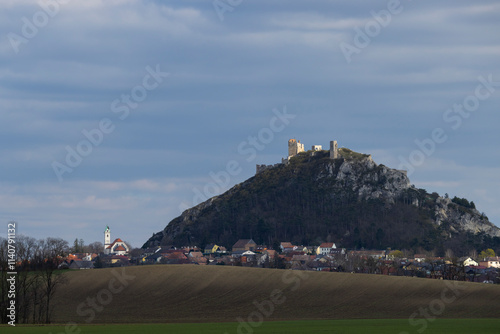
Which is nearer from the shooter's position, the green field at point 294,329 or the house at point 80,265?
the green field at point 294,329

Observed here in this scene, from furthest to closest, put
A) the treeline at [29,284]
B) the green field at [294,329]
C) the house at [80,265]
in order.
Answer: the house at [80,265], the treeline at [29,284], the green field at [294,329]

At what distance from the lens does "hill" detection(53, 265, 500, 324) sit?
92.9 m

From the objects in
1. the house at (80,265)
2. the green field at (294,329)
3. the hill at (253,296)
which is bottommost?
the green field at (294,329)

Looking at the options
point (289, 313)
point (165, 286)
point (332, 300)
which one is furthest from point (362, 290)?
point (165, 286)

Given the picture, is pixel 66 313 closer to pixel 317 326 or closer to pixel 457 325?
pixel 317 326

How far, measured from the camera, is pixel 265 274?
410ft

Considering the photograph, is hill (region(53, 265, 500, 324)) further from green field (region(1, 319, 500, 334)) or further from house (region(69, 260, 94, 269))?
house (region(69, 260, 94, 269))

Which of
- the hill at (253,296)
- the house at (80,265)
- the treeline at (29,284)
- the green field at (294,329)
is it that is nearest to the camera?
the green field at (294,329)

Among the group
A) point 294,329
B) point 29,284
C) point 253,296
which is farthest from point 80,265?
point 294,329

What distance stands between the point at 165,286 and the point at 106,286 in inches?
395

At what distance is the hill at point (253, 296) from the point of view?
92875 millimetres

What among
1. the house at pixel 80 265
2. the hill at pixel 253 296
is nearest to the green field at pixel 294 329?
the hill at pixel 253 296

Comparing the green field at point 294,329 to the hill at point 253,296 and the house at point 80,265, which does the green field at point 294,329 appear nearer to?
the hill at point 253,296

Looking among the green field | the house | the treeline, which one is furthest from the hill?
the house
